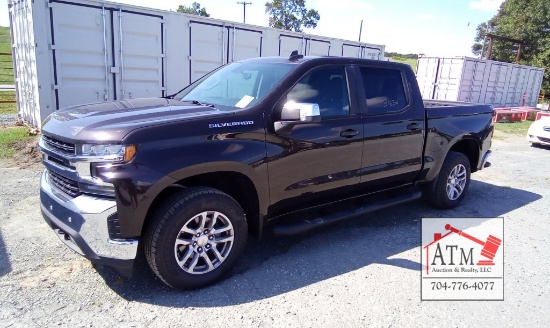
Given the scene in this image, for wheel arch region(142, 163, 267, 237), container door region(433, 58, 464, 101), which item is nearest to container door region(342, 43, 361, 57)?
container door region(433, 58, 464, 101)

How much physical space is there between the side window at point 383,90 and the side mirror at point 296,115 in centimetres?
108

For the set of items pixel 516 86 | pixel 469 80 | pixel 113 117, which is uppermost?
pixel 469 80

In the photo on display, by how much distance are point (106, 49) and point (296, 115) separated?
6.55 metres

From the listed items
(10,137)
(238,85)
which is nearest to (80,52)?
(10,137)

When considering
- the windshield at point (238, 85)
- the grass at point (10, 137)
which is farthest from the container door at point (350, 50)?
the grass at point (10, 137)

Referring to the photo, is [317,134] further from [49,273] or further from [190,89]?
[49,273]

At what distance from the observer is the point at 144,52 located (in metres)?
8.76

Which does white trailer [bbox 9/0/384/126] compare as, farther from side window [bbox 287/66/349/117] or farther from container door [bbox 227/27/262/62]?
side window [bbox 287/66/349/117]

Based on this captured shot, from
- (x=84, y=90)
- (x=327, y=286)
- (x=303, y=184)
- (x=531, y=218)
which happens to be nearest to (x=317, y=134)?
(x=303, y=184)

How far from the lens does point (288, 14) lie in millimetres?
47469

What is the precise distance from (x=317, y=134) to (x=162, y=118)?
1391 millimetres

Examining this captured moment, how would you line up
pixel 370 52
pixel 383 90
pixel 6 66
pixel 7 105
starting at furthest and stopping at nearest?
pixel 6 66 → pixel 7 105 → pixel 370 52 → pixel 383 90

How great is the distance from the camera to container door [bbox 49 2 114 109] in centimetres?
764

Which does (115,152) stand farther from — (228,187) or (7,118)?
(7,118)
